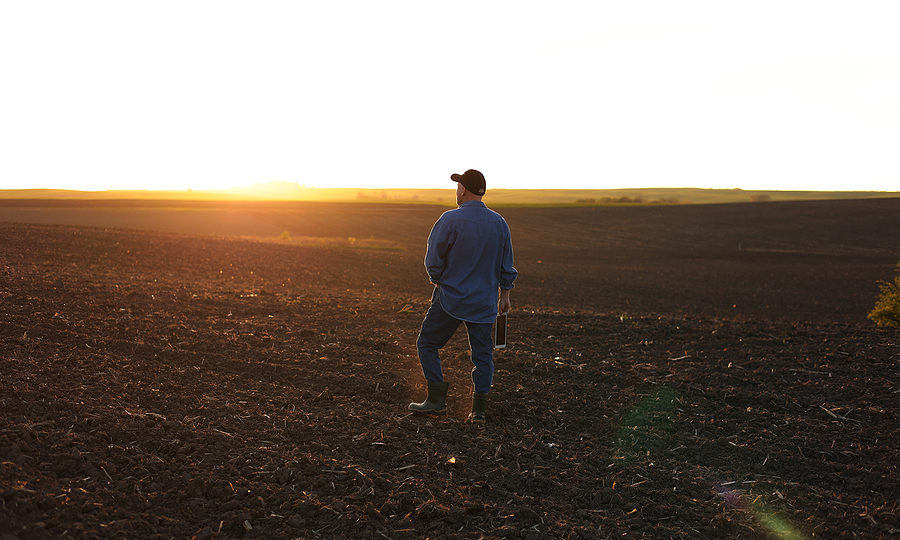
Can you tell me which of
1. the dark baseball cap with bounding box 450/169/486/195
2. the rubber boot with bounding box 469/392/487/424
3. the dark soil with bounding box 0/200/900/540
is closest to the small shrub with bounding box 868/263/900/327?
the dark soil with bounding box 0/200/900/540

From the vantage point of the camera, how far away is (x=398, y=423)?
5.08 metres

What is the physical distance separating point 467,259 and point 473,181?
63 cm

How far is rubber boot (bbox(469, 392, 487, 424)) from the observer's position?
5.24 meters

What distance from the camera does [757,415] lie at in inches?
230

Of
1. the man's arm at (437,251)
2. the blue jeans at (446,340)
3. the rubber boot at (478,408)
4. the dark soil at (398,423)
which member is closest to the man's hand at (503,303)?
the blue jeans at (446,340)

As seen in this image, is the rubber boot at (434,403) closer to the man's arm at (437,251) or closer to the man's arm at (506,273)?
the man's arm at (506,273)

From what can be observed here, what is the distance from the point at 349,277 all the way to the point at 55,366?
11.1 m

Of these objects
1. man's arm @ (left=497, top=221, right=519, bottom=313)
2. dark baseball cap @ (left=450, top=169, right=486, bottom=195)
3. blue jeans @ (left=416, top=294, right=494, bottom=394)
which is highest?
dark baseball cap @ (left=450, top=169, right=486, bottom=195)

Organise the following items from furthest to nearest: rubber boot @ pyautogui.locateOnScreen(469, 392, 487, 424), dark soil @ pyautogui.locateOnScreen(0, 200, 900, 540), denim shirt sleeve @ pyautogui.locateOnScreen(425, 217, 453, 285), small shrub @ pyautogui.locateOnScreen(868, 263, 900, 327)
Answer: small shrub @ pyautogui.locateOnScreen(868, 263, 900, 327) → rubber boot @ pyautogui.locateOnScreen(469, 392, 487, 424) → denim shirt sleeve @ pyautogui.locateOnScreen(425, 217, 453, 285) → dark soil @ pyautogui.locateOnScreen(0, 200, 900, 540)

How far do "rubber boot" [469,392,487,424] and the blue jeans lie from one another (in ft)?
0.16

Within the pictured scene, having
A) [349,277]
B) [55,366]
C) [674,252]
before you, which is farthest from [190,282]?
[674,252]

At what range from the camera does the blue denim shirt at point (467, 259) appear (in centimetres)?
489

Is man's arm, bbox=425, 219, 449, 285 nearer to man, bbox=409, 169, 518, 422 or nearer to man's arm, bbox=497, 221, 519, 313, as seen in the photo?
man, bbox=409, 169, 518, 422

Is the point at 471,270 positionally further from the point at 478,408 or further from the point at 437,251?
the point at 478,408
